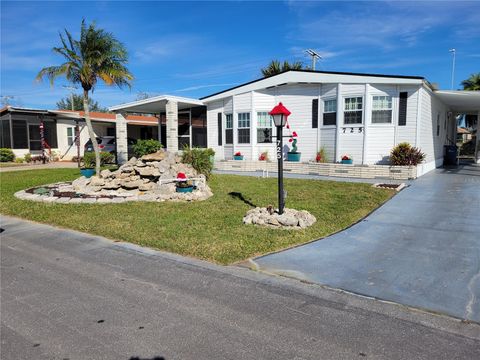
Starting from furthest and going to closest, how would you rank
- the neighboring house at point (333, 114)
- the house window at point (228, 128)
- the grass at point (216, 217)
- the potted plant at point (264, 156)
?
1. the house window at point (228, 128)
2. the potted plant at point (264, 156)
3. the neighboring house at point (333, 114)
4. the grass at point (216, 217)

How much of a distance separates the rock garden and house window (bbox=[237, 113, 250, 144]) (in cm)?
617

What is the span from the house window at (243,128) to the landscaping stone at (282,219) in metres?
10.5

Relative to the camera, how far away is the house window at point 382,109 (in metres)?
14.2

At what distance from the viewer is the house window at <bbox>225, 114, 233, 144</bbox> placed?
60.0 ft

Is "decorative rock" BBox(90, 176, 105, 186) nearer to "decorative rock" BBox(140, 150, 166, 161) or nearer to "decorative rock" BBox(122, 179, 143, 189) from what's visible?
"decorative rock" BBox(122, 179, 143, 189)

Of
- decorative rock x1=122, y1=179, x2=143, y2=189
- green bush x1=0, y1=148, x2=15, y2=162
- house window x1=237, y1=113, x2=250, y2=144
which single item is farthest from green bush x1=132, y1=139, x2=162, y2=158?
green bush x1=0, y1=148, x2=15, y2=162

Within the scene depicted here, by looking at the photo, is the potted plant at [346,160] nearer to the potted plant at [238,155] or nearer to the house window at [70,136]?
the potted plant at [238,155]

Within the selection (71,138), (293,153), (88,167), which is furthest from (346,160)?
(71,138)

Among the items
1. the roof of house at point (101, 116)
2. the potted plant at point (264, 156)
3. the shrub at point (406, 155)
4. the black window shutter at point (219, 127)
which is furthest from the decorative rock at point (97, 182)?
the roof of house at point (101, 116)

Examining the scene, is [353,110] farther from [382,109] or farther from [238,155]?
[238,155]

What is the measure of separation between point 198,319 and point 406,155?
11.8m

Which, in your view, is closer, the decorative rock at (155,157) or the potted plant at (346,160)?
the decorative rock at (155,157)

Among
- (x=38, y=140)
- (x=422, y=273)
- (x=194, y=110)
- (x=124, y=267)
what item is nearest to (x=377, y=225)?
(x=422, y=273)

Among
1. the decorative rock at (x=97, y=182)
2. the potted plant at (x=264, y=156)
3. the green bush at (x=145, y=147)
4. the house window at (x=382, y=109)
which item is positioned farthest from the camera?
the potted plant at (x=264, y=156)
